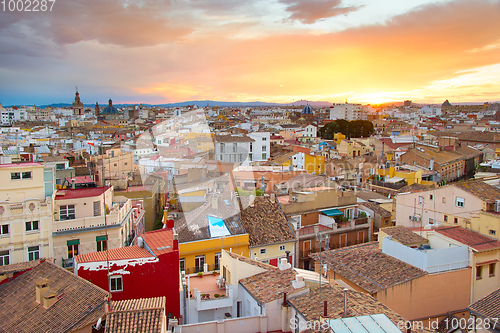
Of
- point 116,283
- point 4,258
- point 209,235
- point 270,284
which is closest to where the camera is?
point 116,283

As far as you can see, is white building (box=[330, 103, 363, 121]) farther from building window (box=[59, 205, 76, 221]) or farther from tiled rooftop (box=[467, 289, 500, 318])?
tiled rooftop (box=[467, 289, 500, 318])

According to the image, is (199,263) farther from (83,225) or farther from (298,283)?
(298,283)

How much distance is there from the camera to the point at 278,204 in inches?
494

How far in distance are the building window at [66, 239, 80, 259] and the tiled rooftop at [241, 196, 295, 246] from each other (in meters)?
4.42

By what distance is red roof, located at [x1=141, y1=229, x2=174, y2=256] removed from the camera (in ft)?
22.3

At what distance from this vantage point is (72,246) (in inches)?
362

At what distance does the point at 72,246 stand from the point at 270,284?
16.6ft

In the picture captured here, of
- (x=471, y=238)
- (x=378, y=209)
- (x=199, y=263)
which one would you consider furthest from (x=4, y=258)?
(x=378, y=209)

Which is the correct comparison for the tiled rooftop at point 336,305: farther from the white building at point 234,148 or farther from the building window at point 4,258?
the white building at point 234,148

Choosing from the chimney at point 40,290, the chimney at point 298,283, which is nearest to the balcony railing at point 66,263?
the chimney at point 40,290

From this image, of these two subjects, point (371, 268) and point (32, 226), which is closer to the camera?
point (371, 268)

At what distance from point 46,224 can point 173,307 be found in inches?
162

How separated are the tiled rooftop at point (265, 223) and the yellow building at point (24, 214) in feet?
16.9

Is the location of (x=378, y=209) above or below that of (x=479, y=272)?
above
